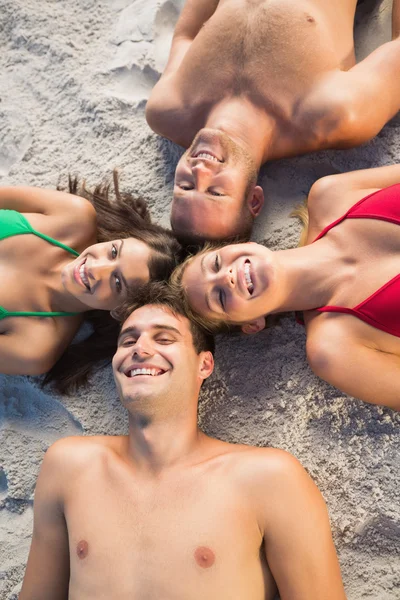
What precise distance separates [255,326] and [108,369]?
74cm

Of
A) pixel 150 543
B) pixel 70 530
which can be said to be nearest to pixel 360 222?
pixel 150 543

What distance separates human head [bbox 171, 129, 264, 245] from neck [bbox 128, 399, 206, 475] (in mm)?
748

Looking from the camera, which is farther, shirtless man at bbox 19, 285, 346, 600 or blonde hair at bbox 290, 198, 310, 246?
blonde hair at bbox 290, 198, 310, 246

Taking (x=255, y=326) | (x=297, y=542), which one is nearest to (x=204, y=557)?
(x=297, y=542)

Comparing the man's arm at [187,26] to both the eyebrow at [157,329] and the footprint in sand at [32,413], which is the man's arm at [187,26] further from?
the footprint in sand at [32,413]

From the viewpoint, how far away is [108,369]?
9.62ft

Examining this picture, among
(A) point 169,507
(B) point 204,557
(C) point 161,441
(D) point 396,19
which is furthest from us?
(D) point 396,19

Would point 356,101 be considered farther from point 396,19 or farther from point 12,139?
point 12,139

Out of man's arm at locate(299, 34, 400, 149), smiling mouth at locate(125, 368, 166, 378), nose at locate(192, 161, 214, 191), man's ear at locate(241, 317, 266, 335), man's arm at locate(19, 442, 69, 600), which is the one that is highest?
man's arm at locate(299, 34, 400, 149)

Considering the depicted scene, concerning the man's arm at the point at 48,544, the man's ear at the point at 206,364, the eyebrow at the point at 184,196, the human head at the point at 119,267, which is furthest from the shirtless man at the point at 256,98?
the man's arm at the point at 48,544

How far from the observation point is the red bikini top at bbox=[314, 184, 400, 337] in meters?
2.38

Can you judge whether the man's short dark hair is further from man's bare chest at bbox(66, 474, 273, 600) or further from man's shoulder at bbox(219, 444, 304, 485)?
man's bare chest at bbox(66, 474, 273, 600)

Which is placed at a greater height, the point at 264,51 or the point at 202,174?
the point at 264,51

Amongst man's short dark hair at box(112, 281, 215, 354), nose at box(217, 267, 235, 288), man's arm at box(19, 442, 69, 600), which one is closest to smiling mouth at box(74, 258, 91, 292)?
man's short dark hair at box(112, 281, 215, 354)
